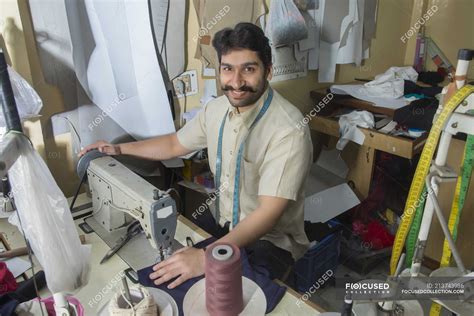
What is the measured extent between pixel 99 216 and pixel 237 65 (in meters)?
0.71

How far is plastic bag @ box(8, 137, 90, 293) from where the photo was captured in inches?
26.5

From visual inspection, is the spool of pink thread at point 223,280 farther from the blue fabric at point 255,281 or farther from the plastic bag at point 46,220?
the plastic bag at point 46,220

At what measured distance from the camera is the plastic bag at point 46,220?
67cm

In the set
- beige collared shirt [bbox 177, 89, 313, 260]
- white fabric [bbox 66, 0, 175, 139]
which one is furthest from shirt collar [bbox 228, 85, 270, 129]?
white fabric [bbox 66, 0, 175, 139]

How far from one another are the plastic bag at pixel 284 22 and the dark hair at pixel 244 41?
666 mm

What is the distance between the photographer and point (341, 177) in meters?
2.57

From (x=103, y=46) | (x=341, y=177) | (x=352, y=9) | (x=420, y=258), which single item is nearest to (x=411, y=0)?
(x=352, y=9)

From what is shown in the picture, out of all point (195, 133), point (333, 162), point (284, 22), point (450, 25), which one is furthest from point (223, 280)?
point (450, 25)

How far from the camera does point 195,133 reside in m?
1.67

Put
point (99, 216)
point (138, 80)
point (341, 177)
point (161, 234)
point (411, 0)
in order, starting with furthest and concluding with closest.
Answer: point (411, 0)
point (341, 177)
point (138, 80)
point (99, 216)
point (161, 234)

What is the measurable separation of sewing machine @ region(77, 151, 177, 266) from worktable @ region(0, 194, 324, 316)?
70mm

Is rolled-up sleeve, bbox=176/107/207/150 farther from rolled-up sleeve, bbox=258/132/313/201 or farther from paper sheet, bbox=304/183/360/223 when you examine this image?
paper sheet, bbox=304/183/360/223

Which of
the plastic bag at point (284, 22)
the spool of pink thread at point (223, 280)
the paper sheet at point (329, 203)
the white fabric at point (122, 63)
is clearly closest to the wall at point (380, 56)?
the plastic bag at point (284, 22)

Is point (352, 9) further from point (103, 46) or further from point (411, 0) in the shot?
point (103, 46)
